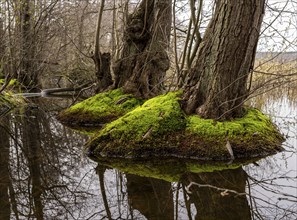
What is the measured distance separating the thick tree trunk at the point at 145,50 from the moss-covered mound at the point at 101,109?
36 centimetres

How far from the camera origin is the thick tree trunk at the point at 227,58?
5.31 meters

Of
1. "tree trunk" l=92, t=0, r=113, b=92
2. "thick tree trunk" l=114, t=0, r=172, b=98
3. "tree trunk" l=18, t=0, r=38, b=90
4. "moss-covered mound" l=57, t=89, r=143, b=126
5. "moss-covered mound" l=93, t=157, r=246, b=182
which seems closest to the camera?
"moss-covered mound" l=93, t=157, r=246, b=182

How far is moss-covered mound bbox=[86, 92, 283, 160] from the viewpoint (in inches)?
202

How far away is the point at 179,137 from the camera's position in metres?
5.35

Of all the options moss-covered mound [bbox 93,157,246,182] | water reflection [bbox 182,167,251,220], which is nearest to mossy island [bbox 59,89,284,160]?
moss-covered mound [bbox 93,157,246,182]

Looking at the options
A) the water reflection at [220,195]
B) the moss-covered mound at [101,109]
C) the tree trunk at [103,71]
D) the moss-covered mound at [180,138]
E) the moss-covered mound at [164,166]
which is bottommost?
the water reflection at [220,195]

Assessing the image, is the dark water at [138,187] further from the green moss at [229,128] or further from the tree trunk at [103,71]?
the tree trunk at [103,71]

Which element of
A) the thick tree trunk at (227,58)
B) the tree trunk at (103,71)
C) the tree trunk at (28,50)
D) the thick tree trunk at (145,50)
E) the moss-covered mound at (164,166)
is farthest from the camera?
the tree trunk at (28,50)

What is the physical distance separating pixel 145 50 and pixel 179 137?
4.04m

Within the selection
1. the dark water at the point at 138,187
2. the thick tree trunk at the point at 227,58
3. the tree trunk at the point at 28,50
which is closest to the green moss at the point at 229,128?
the thick tree trunk at the point at 227,58

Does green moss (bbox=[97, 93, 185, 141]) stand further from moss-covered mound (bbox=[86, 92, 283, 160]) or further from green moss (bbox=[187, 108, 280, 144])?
green moss (bbox=[187, 108, 280, 144])

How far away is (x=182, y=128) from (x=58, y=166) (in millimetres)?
1856

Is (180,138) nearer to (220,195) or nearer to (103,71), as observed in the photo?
(220,195)

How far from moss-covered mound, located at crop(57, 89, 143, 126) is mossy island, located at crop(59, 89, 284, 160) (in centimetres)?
233
